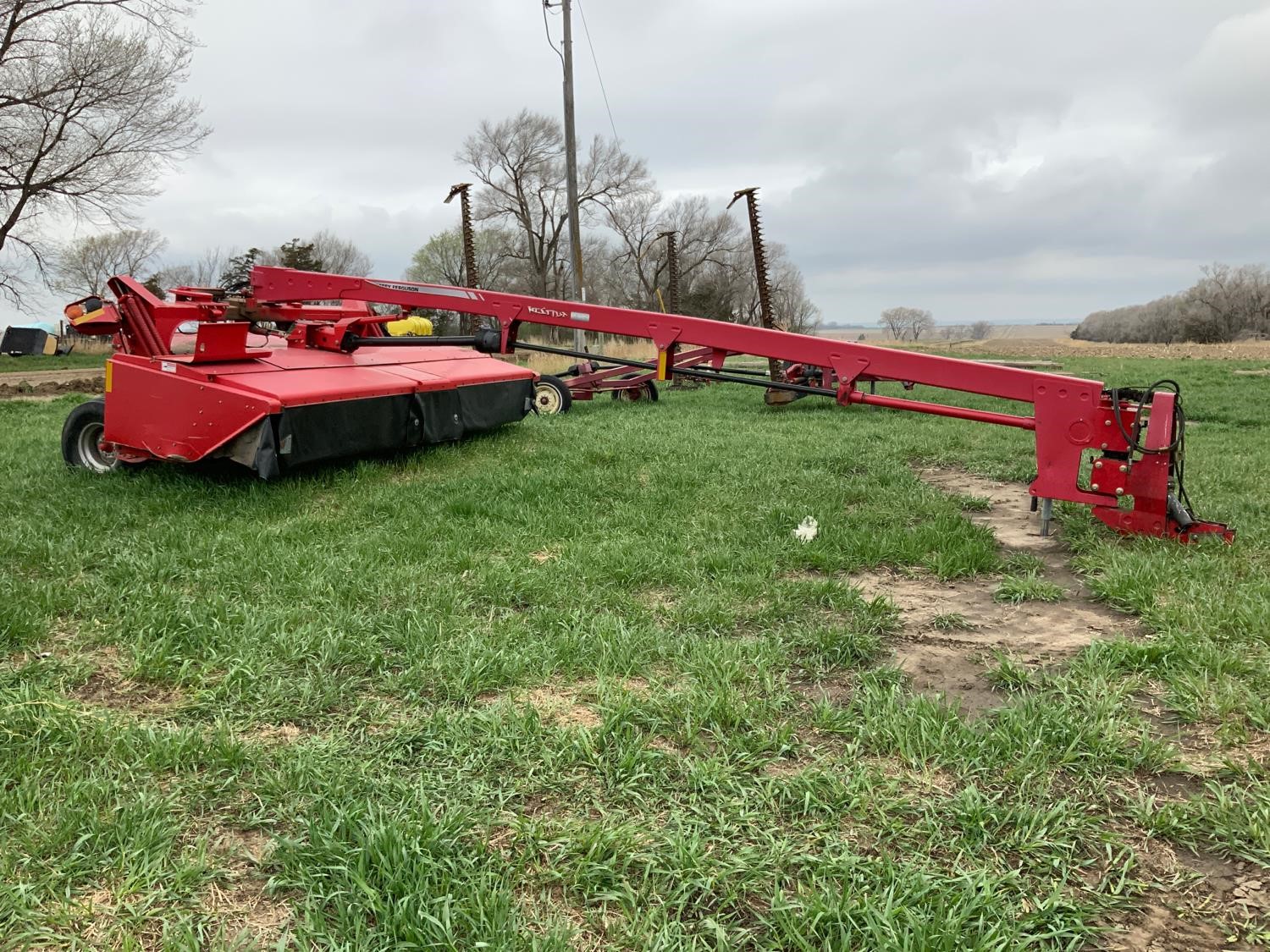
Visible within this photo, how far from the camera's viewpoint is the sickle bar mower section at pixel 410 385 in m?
4.39

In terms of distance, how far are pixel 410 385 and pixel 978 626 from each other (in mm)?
4653

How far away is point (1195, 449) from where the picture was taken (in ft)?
25.9

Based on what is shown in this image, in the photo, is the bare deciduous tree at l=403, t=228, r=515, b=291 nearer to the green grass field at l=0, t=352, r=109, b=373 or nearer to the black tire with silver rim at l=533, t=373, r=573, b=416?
the green grass field at l=0, t=352, r=109, b=373

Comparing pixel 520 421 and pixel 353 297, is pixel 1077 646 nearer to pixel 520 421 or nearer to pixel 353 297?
pixel 353 297

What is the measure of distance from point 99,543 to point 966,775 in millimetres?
4438

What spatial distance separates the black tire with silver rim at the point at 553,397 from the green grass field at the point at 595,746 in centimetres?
649

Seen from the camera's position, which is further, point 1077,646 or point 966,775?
point 1077,646

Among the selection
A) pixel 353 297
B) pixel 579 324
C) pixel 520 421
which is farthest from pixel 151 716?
pixel 520 421

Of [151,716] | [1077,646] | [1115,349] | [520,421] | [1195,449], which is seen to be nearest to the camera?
[151,716]

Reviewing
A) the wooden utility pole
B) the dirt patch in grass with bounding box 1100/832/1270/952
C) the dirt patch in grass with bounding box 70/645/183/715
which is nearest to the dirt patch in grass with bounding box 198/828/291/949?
the dirt patch in grass with bounding box 70/645/183/715

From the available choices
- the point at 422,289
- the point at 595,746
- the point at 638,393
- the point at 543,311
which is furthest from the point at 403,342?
the point at 638,393

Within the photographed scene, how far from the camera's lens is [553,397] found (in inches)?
446

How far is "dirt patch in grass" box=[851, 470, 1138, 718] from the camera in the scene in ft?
9.81

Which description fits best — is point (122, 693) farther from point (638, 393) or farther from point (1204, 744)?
point (638, 393)
